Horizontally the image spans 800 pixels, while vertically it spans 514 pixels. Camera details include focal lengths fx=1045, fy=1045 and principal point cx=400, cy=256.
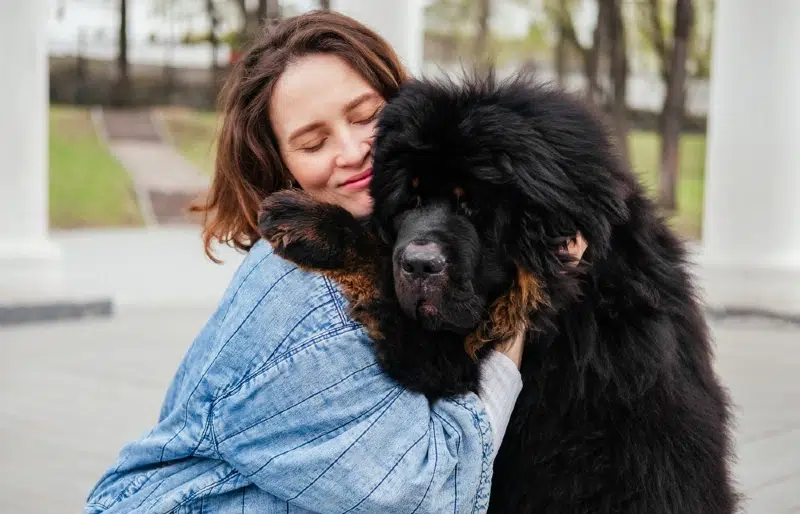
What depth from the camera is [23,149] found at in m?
8.54

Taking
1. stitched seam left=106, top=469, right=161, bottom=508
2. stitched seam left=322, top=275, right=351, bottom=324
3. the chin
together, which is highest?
the chin

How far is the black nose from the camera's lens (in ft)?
6.31

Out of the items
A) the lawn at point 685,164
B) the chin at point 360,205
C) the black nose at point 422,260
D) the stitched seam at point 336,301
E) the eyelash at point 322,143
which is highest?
the eyelash at point 322,143

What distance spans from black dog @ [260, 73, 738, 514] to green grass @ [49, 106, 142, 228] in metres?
14.4

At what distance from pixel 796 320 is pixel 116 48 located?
13.5m

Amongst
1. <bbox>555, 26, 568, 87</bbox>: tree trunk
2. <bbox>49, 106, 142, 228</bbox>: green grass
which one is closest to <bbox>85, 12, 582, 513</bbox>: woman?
<bbox>49, 106, 142, 228</bbox>: green grass

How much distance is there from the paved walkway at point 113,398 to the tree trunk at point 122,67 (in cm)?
1033

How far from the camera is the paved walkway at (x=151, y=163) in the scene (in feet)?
53.9

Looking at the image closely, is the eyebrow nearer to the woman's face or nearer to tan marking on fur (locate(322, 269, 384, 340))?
the woman's face

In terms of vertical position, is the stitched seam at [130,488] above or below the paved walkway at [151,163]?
above

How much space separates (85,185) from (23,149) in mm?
7713

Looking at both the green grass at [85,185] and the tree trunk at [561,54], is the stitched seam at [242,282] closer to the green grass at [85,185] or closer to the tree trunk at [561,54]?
the green grass at [85,185]

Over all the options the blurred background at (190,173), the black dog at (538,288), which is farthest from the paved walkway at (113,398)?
the black dog at (538,288)

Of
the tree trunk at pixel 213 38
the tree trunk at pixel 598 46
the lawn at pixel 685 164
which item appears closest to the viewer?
the lawn at pixel 685 164
